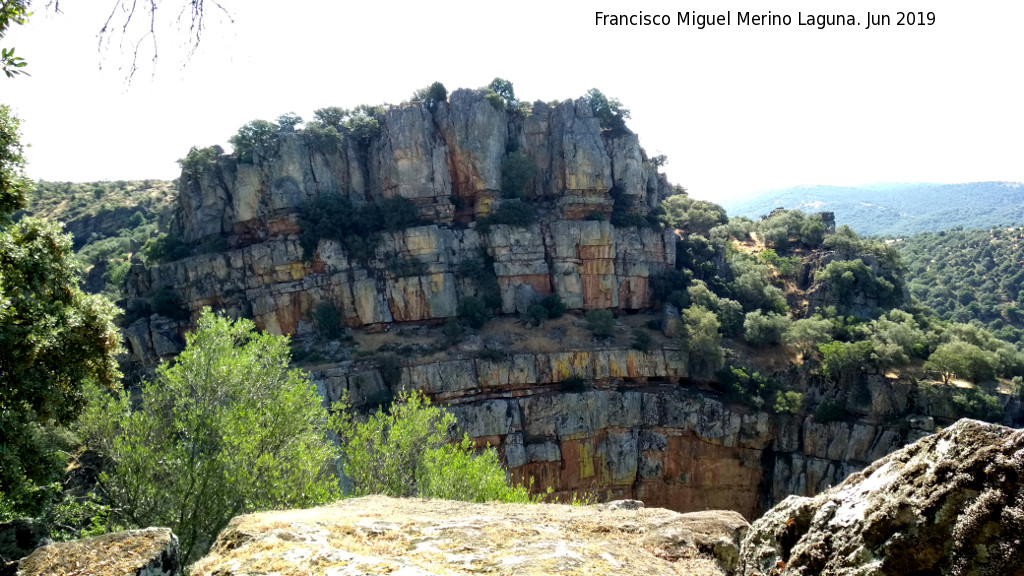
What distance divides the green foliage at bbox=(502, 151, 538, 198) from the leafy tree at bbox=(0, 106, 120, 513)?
113 feet

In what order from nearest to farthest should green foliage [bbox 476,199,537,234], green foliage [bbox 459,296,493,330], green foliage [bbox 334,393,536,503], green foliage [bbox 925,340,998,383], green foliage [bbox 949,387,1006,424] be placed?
green foliage [bbox 334,393,536,503] < green foliage [bbox 949,387,1006,424] < green foliage [bbox 925,340,998,383] < green foliage [bbox 459,296,493,330] < green foliage [bbox 476,199,537,234]

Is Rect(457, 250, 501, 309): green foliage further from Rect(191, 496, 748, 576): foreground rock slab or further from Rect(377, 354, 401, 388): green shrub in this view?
Rect(191, 496, 748, 576): foreground rock slab

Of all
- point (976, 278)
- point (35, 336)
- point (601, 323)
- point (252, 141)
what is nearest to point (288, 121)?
point (252, 141)

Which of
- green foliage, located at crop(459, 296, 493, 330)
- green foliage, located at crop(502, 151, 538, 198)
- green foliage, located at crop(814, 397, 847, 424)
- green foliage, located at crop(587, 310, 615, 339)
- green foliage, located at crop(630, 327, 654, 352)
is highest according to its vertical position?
green foliage, located at crop(502, 151, 538, 198)

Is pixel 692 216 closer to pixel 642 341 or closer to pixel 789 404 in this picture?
pixel 642 341

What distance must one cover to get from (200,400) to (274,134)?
32882mm

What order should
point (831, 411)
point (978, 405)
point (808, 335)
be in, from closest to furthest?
point (978, 405)
point (831, 411)
point (808, 335)

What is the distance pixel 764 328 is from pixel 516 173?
19.7 metres

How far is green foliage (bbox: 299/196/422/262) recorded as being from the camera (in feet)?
129

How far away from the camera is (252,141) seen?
40.8m

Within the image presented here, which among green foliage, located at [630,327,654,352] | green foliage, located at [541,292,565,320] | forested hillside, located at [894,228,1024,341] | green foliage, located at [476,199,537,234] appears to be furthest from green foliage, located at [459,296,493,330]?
forested hillside, located at [894,228,1024,341]

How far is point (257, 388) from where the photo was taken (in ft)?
43.9

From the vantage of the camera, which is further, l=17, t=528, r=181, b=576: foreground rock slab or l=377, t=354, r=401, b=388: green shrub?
l=377, t=354, r=401, b=388: green shrub

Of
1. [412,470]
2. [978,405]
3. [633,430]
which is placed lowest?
[633,430]
